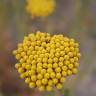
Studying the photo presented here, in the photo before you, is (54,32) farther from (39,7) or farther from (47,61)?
(47,61)

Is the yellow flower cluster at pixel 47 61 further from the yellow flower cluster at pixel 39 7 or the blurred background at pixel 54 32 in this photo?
the blurred background at pixel 54 32

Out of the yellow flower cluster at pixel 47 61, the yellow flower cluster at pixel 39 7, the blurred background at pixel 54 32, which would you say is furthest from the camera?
the blurred background at pixel 54 32

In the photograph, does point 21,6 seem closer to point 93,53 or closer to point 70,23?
point 70,23

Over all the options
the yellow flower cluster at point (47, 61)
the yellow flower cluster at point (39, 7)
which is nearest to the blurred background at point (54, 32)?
the yellow flower cluster at point (39, 7)

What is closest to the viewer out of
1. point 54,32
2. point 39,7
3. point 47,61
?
point 47,61

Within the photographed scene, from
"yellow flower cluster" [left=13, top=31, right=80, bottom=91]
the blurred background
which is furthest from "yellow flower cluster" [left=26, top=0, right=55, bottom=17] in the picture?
"yellow flower cluster" [left=13, top=31, right=80, bottom=91]

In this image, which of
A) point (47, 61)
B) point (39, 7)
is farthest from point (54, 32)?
point (47, 61)
